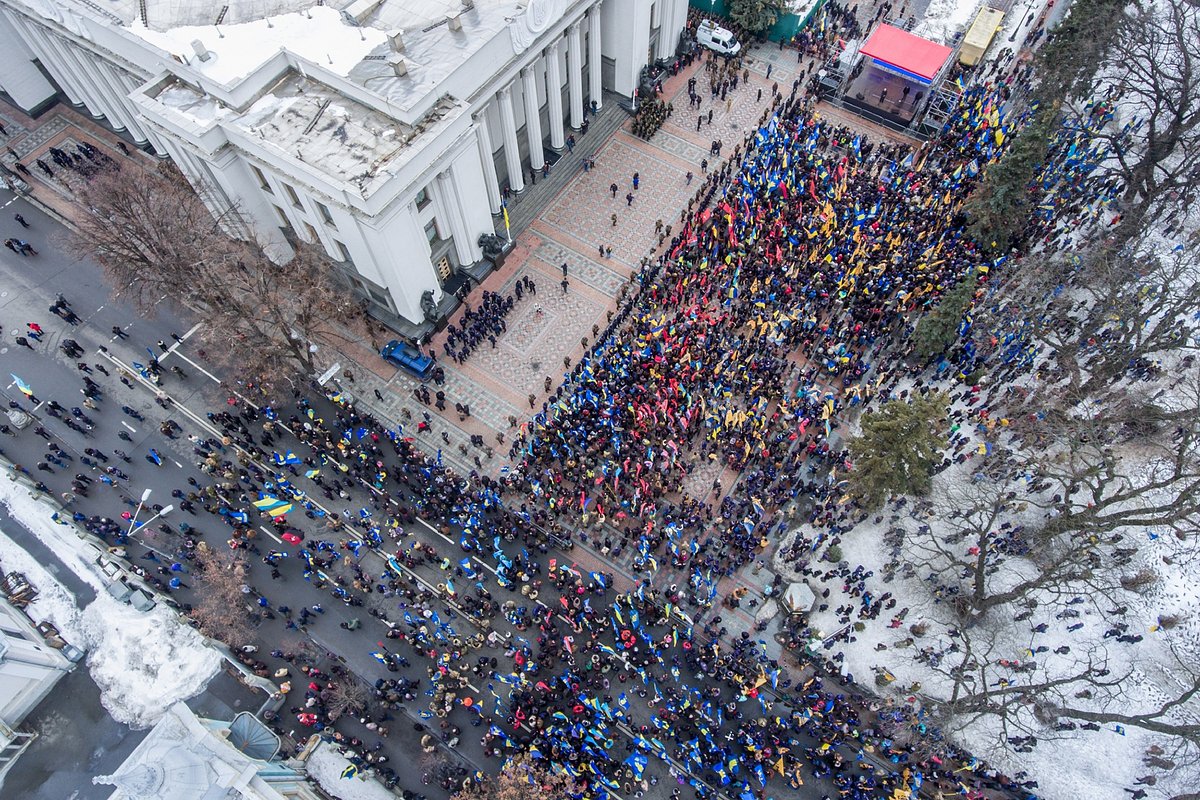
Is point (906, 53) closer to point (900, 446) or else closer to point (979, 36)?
point (979, 36)

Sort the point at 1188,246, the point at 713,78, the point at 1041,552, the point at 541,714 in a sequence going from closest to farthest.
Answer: the point at 541,714, the point at 1041,552, the point at 1188,246, the point at 713,78

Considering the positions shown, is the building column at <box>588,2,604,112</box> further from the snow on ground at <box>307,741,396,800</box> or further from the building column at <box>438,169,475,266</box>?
the snow on ground at <box>307,741,396,800</box>

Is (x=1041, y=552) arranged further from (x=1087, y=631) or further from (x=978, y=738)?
(x=978, y=738)

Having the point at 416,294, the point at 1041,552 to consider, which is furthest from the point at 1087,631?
the point at 416,294

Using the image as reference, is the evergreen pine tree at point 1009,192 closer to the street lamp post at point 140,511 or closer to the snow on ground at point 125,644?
the snow on ground at point 125,644

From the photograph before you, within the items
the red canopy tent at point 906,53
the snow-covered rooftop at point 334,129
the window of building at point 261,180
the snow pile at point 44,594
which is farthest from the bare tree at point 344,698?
the red canopy tent at point 906,53

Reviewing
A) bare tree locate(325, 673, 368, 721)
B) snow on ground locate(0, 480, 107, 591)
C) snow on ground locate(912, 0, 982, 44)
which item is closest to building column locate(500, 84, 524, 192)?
snow on ground locate(0, 480, 107, 591)
